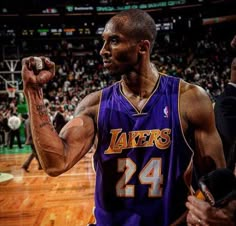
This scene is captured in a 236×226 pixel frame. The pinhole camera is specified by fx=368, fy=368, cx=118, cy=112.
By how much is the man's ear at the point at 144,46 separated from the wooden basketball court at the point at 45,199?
270cm

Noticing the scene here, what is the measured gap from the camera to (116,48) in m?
2.15

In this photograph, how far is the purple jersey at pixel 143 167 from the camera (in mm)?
2006

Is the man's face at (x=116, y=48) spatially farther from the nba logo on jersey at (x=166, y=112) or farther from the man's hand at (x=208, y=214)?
the man's hand at (x=208, y=214)

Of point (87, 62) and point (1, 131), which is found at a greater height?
point (87, 62)

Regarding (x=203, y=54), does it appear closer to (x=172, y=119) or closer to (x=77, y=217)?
(x=77, y=217)

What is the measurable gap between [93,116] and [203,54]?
75.4 ft

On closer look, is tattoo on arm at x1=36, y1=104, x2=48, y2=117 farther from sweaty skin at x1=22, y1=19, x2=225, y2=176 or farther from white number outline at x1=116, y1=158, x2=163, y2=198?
white number outline at x1=116, y1=158, x2=163, y2=198

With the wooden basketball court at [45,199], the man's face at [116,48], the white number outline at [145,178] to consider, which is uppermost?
the man's face at [116,48]

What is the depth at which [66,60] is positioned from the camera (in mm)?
24453

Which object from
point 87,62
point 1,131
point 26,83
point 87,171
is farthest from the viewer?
point 87,62

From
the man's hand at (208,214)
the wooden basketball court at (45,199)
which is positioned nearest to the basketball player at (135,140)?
the man's hand at (208,214)

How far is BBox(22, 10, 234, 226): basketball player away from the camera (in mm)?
1991

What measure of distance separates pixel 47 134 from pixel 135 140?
0.49m

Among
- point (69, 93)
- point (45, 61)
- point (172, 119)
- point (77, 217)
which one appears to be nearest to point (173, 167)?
point (172, 119)
